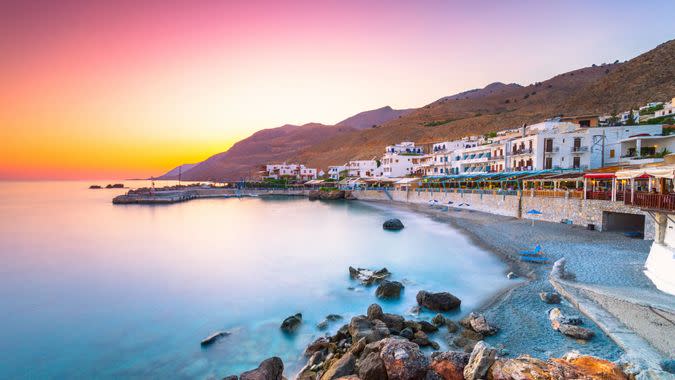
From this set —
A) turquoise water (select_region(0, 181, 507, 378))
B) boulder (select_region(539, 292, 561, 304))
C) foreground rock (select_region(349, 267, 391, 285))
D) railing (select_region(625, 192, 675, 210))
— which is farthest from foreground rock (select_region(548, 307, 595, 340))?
foreground rock (select_region(349, 267, 391, 285))

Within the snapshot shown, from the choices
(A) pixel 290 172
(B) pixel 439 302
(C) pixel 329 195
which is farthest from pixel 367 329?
(A) pixel 290 172

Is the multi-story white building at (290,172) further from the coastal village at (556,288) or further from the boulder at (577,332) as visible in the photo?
the boulder at (577,332)

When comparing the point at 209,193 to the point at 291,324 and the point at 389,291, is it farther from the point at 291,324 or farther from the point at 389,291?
the point at 291,324

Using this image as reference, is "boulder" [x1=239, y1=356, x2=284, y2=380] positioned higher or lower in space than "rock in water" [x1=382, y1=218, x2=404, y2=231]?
higher

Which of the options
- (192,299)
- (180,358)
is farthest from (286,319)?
(192,299)

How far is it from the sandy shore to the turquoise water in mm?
1593

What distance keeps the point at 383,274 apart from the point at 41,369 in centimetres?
1541

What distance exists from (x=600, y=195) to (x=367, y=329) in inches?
885

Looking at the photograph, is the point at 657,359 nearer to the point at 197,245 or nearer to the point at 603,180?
the point at 603,180

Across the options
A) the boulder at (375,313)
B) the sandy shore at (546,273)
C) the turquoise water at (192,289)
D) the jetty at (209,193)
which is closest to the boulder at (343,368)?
the turquoise water at (192,289)

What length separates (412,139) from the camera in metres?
126

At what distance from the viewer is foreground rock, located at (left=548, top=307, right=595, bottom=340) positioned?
984 centimetres

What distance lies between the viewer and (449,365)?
725 cm

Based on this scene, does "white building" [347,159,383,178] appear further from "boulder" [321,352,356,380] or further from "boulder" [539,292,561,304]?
"boulder" [321,352,356,380]
